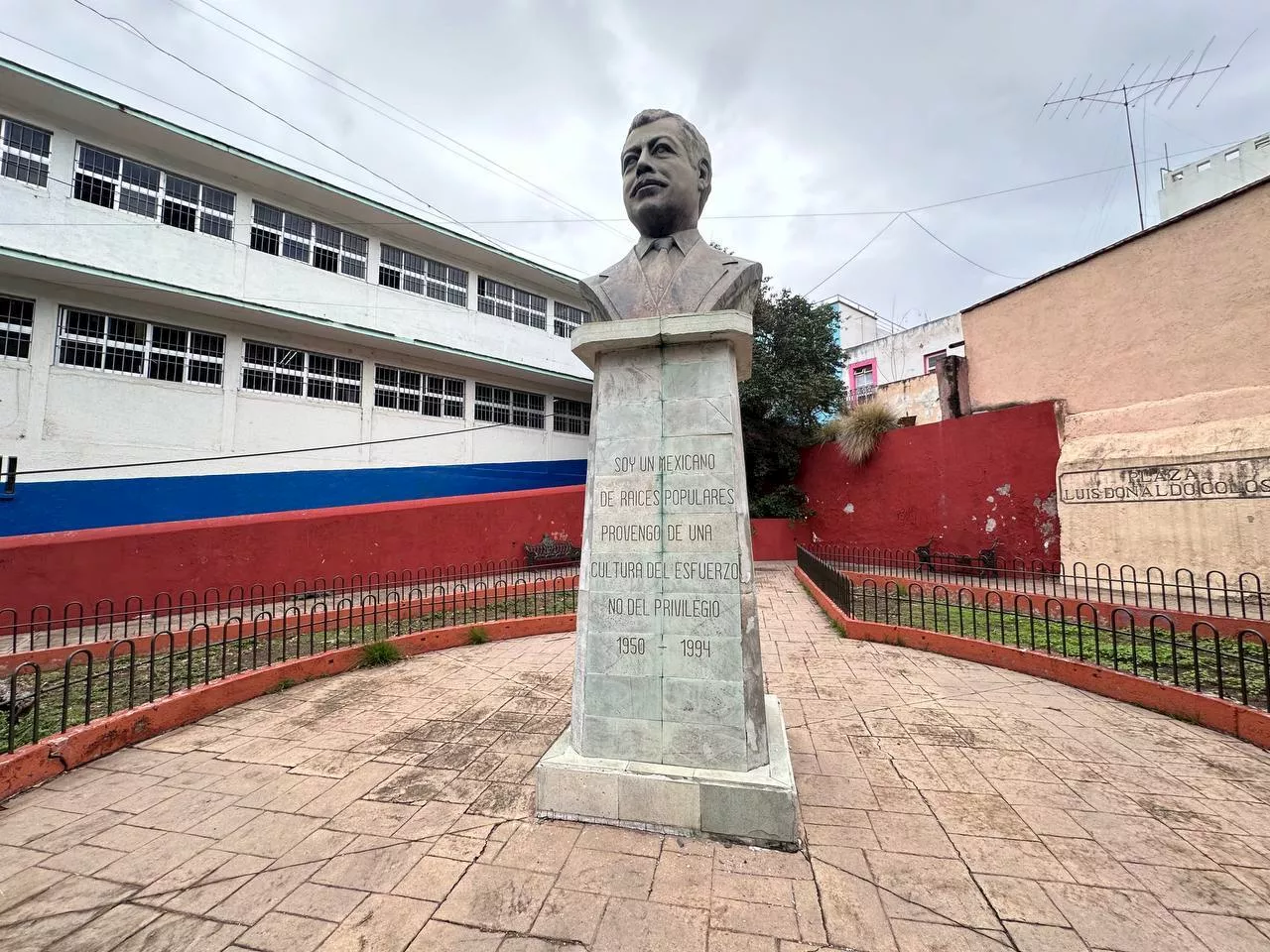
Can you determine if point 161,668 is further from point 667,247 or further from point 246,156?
point 246,156

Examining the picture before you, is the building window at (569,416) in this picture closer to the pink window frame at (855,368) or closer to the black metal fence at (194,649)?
the black metal fence at (194,649)

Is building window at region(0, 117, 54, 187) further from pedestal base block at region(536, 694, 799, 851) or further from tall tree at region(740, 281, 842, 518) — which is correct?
tall tree at region(740, 281, 842, 518)

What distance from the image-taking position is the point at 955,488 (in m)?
11.4

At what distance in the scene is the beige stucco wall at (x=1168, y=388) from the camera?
24.5 feet

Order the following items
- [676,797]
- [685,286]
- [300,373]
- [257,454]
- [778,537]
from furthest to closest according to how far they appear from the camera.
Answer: [778,537]
[300,373]
[257,454]
[685,286]
[676,797]

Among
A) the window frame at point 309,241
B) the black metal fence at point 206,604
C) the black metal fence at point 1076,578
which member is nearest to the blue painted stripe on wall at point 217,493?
the black metal fence at point 206,604

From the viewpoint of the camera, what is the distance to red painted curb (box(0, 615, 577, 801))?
3354 millimetres

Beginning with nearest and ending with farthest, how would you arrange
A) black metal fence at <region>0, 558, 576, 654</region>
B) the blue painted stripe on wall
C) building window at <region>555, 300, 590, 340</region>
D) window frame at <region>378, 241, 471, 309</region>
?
black metal fence at <region>0, 558, 576, 654</region>
the blue painted stripe on wall
window frame at <region>378, 241, 471, 309</region>
building window at <region>555, 300, 590, 340</region>

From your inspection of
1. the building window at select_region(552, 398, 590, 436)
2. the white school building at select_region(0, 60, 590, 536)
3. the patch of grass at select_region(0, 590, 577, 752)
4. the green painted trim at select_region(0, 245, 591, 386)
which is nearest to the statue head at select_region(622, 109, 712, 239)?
the patch of grass at select_region(0, 590, 577, 752)

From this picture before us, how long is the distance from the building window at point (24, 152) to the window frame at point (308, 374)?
12.9 ft

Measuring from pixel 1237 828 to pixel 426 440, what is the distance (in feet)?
48.8

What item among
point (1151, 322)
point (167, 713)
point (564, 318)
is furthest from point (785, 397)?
point (167, 713)

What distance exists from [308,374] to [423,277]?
434 cm

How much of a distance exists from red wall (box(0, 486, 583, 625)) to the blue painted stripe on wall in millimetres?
987
